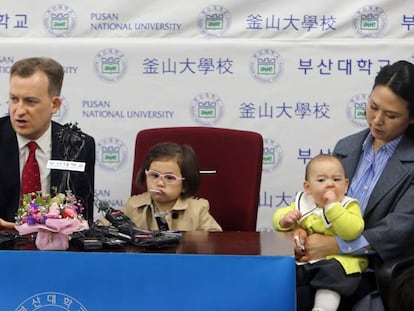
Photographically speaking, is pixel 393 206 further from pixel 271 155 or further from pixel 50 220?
pixel 50 220

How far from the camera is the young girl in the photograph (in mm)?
2915

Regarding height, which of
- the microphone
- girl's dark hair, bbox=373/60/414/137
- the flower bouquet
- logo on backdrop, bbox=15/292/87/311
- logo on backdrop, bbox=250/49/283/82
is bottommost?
logo on backdrop, bbox=15/292/87/311

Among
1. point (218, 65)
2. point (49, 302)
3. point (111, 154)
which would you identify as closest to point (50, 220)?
point (49, 302)

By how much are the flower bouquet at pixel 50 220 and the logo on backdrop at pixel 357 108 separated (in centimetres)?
204

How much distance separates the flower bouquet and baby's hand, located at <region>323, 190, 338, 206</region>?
37.4 inches

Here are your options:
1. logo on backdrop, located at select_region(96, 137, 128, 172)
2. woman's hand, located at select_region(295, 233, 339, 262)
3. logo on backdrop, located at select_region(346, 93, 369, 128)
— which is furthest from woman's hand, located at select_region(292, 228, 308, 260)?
logo on backdrop, located at select_region(96, 137, 128, 172)

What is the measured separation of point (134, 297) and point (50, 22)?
2206mm

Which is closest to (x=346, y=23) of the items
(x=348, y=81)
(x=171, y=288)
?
Answer: (x=348, y=81)

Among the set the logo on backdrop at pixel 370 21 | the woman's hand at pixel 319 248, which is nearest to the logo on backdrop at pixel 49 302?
the woman's hand at pixel 319 248

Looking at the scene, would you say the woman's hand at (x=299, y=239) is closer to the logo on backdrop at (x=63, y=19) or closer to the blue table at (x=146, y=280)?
the blue table at (x=146, y=280)

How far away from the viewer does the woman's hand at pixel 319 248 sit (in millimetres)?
2758

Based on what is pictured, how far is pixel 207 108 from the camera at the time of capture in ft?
12.9

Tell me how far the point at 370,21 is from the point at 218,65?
0.83 meters

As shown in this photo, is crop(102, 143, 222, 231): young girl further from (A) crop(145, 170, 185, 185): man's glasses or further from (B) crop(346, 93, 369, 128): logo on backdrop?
(B) crop(346, 93, 369, 128): logo on backdrop
